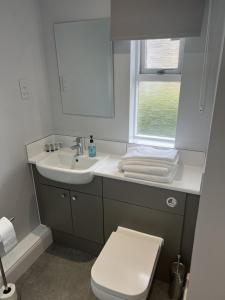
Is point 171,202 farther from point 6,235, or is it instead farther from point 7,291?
point 7,291

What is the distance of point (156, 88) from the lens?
1806 millimetres

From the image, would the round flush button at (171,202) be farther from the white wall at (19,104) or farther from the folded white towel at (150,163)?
the white wall at (19,104)

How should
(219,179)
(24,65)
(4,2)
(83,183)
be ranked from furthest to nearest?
(24,65), (83,183), (4,2), (219,179)

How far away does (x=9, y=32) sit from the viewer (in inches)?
63.7

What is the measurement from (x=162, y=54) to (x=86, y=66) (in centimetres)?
63

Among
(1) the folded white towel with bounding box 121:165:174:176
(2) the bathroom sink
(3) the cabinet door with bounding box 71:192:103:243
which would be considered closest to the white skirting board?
(3) the cabinet door with bounding box 71:192:103:243

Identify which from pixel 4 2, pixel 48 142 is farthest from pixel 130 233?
pixel 4 2

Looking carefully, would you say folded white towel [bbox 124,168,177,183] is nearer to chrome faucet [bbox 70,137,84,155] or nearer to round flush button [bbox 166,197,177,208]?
round flush button [bbox 166,197,177,208]

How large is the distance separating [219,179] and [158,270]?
1.25 metres

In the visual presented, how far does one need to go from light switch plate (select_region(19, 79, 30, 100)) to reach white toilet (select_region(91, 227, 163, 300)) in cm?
130

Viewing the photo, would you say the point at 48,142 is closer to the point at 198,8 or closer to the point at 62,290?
the point at 62,290

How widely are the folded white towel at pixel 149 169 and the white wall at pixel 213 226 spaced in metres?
0.59

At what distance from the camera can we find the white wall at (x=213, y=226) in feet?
2.51

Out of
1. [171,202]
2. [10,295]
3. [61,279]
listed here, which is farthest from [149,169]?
[10,295]
